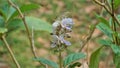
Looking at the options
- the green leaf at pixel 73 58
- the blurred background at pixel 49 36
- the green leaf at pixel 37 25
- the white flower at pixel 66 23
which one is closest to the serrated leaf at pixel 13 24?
the green leaf at pixel 37 25

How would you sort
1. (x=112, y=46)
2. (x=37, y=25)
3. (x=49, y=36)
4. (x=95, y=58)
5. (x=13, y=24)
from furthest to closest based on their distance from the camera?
(x=49, y=36) < (x=37, y=25) < (x=13, y=24) < (x=95, y=58) < (x=112, y=46)

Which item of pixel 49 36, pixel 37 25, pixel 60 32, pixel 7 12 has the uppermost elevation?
pixel 60 32

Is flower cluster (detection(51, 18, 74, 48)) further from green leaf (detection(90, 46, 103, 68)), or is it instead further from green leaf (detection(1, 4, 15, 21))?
green leaf (detection(1, 4, 15, 21))

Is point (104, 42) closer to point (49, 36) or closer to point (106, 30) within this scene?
point (106, 30)

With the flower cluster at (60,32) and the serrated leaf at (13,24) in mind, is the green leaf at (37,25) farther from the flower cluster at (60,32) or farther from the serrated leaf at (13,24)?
the flower cluster at (60,32)

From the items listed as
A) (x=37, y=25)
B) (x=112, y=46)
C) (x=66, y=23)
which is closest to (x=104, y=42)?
(x=112, y=46)

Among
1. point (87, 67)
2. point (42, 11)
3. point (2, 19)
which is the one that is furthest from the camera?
point (42, 11)

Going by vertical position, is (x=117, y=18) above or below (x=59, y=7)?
above

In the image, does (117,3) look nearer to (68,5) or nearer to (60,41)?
(60,41)

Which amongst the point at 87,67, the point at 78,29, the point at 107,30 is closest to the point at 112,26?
the point at 107,30
